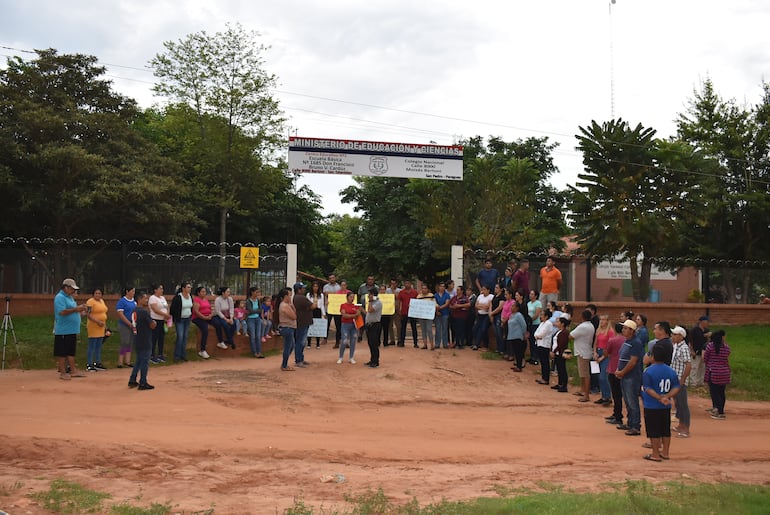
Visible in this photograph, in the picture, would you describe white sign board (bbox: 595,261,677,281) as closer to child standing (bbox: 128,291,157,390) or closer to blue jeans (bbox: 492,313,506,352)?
blue jeans (bbox: 492,313,506,352)

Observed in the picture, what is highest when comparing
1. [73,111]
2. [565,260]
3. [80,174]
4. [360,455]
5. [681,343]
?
[73,111]

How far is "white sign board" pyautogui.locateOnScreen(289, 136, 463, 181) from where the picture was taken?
77.3ft

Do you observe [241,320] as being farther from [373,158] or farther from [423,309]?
[373,158]

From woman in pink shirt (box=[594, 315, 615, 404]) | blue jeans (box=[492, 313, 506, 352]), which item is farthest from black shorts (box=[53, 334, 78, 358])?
woman in pink shirt (box=[594, 315, 615, 404])

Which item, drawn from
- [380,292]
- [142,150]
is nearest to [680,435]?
[380,292]

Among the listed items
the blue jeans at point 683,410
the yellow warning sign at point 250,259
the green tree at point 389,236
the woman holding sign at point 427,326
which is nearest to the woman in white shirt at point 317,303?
the yellow warning sign at point 250,259

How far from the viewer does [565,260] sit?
23.7 m

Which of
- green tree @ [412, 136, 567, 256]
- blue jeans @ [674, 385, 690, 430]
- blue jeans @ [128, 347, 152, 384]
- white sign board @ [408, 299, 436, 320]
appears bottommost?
blue jeans @ [674, 385, 690, 430]

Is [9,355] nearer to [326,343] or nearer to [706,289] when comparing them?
[326,343]

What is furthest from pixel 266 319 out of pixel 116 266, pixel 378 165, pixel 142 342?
pixel 378 165

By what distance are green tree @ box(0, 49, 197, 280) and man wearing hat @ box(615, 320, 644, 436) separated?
16.2m

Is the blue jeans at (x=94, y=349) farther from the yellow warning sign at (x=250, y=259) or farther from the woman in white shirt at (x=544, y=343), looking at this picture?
the woman in white shirt at (x=544, y=343)

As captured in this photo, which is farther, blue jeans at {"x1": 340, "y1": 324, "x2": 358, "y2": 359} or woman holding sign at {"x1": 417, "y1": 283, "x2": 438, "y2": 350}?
woman holding sign at {"x1": 417, "y1": 283, "x2": 438, "y2": 350}

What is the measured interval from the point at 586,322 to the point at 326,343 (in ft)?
28.6
